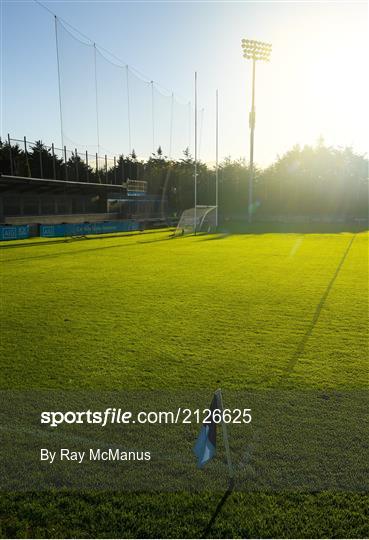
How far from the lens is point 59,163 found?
3394 centimetres

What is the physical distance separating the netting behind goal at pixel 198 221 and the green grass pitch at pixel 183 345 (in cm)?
2177

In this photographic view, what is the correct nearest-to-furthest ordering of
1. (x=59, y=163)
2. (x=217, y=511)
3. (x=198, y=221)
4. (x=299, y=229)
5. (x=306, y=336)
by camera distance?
(x=217, y=511) < (x=306, y=336) < (x=59, y=163) < (x=198, y=221) < (x=299, y=229)

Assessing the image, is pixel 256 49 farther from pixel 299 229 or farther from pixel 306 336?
pixel 306 336

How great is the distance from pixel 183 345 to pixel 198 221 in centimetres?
3455

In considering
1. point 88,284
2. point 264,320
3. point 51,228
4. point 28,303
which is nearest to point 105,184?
point 51,228

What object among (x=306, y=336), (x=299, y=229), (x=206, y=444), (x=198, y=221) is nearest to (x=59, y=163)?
(x=198, y=221)

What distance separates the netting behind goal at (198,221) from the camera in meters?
39.3

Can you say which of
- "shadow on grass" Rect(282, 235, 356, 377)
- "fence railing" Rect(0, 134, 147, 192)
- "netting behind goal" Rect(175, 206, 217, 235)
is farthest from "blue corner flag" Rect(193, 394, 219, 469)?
"netting behind goal" Rect(175, 206, 217, 235)

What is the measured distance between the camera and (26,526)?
315cm

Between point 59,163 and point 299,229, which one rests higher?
point 59,163

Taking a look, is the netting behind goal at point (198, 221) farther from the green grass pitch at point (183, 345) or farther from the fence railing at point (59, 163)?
the green grass pitch at point (183, 345)

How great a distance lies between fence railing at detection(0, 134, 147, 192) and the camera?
29641 millimetres

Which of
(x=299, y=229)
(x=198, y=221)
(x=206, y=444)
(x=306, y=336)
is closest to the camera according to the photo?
(x=206, y=444)

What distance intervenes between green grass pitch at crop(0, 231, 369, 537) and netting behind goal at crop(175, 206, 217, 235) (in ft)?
71.4
